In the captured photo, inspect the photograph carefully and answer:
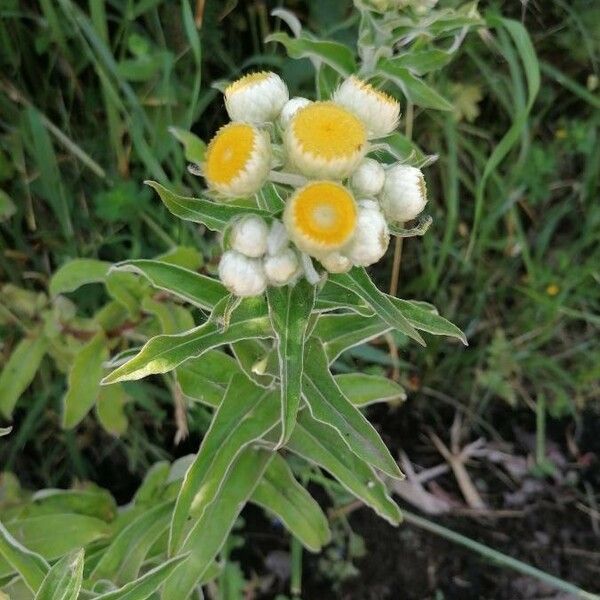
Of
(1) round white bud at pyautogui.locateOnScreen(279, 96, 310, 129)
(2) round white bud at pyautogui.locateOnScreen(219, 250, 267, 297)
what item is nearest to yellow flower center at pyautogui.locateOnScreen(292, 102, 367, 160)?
(1) round white bud at pyautogui.locateOnScreen(279, 96, 310, 129)

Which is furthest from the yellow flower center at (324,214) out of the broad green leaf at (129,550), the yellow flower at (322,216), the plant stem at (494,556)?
the plant stem at (494,556)

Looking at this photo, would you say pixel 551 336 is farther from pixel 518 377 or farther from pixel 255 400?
pixel 255 400

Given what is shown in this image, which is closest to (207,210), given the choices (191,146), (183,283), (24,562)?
(183,283)

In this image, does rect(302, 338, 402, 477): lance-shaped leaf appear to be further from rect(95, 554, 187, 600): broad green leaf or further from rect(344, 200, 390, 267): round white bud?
rect(95, 554, 187, 600): broad green leaf

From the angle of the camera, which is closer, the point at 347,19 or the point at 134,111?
the point at 134,111

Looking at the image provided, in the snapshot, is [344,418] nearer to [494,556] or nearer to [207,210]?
[207,210]

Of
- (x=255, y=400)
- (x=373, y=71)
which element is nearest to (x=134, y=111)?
(x=373, y=71)

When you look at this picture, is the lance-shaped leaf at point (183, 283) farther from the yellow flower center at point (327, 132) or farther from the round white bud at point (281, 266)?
the yellow flower center at point (327, 132)
